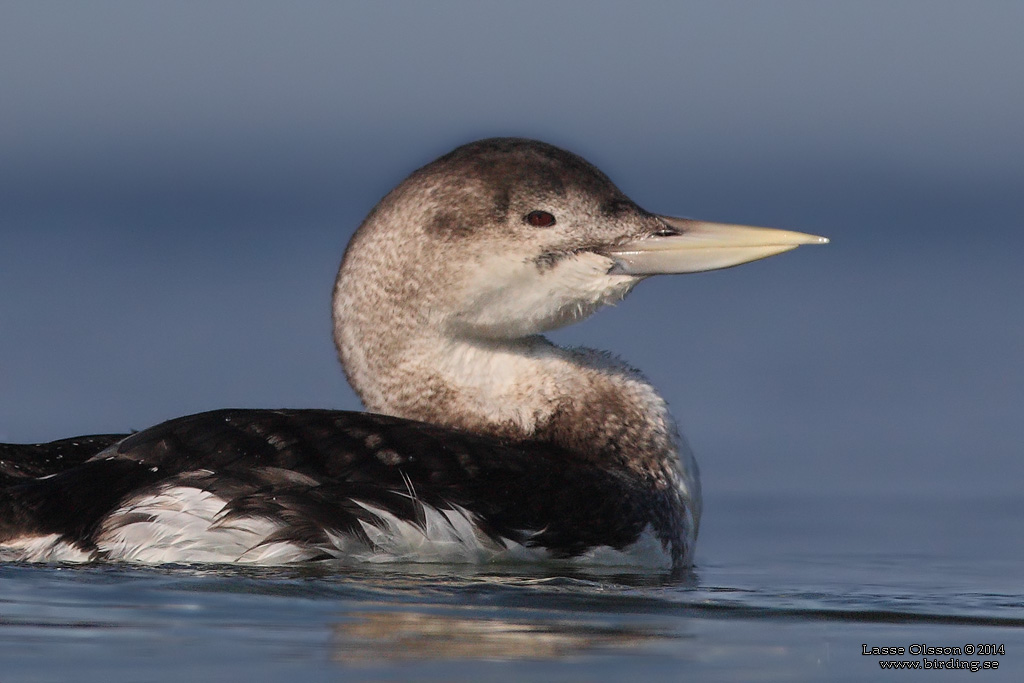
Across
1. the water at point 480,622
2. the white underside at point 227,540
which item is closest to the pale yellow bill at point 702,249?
the water at point 480,622

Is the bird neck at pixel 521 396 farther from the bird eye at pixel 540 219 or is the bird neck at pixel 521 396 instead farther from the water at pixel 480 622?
the water at pixel 480 622

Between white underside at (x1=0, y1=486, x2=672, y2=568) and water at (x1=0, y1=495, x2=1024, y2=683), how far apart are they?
47 mm

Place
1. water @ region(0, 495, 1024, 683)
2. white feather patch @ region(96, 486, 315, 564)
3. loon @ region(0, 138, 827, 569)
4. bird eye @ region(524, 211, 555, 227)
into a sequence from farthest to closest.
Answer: bird eye @ region(524, 211, 555, 227), loon @ region(0, 138, 827, 569), white feather patch @ region(96, 486, 315, 564), water @ region(0, 495, 1024, 683)

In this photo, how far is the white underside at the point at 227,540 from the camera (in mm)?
5566

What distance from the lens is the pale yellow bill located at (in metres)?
6.59

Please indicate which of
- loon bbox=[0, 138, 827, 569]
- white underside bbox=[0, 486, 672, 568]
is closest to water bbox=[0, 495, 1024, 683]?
white underside bbox=[0, 486, 672, 568]

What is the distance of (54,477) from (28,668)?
1347 mm

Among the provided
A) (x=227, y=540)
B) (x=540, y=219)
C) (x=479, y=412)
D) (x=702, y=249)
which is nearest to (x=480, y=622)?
(x=227, y=540)

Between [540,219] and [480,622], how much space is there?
1.81m

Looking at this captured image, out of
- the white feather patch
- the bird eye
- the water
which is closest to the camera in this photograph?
the water

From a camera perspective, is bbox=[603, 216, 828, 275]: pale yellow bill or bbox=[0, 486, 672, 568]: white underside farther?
bbox=[603, 216, 828, 275]: pale yellow bill

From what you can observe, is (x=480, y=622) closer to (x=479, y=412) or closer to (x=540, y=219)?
(x=479, y=412)

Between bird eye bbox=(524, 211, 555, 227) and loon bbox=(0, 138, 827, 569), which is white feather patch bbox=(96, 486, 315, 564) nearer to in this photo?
loon bbox=(0, 138, 827, 569)

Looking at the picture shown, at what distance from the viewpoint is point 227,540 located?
18.2 feet
